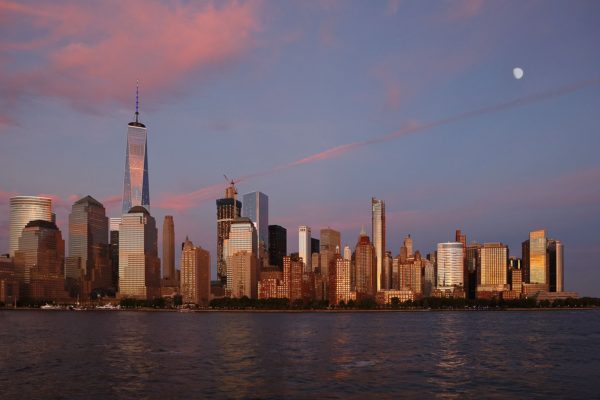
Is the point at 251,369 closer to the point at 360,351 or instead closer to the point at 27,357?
the point at 360,351

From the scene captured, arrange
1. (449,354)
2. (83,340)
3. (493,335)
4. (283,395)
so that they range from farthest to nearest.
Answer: (493,335) → (83,340) → (449,354) → (283,395)

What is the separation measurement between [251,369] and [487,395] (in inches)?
1169

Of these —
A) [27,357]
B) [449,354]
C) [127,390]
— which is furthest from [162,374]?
[449,354]

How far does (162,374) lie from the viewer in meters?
73.6

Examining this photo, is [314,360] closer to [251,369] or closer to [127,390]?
[251,369]

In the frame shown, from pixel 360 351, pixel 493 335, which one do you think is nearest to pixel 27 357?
pixel 360 351

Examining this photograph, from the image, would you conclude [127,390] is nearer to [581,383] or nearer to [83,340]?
[581,383]

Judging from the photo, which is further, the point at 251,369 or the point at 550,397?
the point at 251,369

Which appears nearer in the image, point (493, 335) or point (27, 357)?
point (27, 357)

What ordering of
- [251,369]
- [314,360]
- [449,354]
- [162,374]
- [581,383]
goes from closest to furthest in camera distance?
[581,383] → [162,374] → [251,369] → [314,360] → [449,354]

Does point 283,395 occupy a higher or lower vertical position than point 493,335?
higher

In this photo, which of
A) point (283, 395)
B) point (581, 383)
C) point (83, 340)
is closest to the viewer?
point (283, 395)

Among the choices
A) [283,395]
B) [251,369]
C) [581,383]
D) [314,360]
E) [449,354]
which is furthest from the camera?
[449,354]

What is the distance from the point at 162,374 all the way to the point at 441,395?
32001mm
